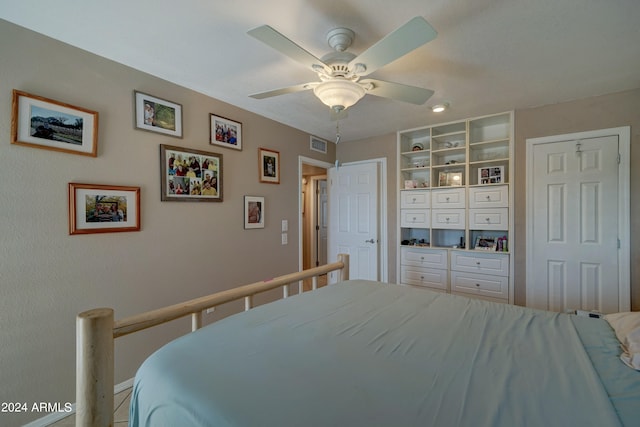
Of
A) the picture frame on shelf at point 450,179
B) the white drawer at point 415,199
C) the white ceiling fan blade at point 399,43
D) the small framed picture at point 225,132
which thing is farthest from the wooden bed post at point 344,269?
the picture frame on shelf at point 450,179

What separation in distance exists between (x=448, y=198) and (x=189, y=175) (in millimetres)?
2842

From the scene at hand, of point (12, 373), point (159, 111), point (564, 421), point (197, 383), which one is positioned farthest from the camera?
point (159, 111)

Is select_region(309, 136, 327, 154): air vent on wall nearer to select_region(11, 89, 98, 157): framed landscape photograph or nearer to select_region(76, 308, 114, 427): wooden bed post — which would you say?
select_region(11, 89, 98, 157): framed landscape photograph

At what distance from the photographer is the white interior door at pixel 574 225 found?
2465 mm

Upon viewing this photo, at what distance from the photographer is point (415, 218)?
3.45 metres

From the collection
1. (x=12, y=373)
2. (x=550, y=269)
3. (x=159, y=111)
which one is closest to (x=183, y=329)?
(x=12, y=373)

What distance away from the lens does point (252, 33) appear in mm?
1171

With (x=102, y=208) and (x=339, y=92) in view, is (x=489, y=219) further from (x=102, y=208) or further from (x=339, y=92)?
(x=102, y=208)

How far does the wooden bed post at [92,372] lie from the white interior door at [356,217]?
127 inches

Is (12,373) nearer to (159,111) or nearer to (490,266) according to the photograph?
(159,111)

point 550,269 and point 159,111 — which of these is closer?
point 159,111

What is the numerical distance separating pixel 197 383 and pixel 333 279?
11.1ft

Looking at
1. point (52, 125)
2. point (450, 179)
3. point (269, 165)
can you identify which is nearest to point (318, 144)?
point (269, 165)

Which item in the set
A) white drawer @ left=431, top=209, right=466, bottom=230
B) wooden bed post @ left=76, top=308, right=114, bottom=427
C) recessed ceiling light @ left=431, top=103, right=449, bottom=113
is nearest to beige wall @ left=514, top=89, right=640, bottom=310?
white drawer @ left=431, top=209, right=466, bottom=230
